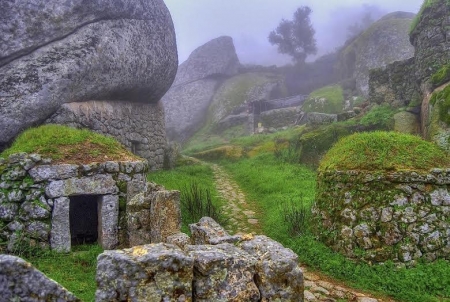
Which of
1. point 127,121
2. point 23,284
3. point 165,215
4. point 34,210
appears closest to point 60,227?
point 34,210

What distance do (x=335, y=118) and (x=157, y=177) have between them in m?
11.3

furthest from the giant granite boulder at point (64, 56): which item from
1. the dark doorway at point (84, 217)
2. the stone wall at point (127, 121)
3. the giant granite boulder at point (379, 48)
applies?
the giant granite boulder at point (379, 48)

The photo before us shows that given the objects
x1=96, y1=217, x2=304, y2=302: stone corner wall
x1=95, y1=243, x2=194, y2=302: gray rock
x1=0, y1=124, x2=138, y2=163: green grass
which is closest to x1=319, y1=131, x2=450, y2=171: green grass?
x1=96, y1=217, x2=304, y2=302: stone corner wall

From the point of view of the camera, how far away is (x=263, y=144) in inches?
867

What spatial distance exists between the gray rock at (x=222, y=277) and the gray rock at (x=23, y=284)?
Result: 127 cm

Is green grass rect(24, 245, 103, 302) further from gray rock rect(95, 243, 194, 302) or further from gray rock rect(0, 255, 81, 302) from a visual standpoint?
gray rock rect(0, 255, 81, 302)

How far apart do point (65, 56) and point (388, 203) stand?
34.9 ft

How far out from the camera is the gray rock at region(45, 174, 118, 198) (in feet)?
23.8

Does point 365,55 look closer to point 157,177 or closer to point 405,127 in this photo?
point 405,127

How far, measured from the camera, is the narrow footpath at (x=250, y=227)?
5395mm

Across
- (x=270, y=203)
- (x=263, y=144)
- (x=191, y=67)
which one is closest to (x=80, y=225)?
(x=270, y=203)

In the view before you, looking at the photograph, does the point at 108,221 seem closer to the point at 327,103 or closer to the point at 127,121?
the point at 127,121

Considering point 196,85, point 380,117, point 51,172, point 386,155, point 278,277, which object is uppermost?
point 196,85

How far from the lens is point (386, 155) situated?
7.25 meters
